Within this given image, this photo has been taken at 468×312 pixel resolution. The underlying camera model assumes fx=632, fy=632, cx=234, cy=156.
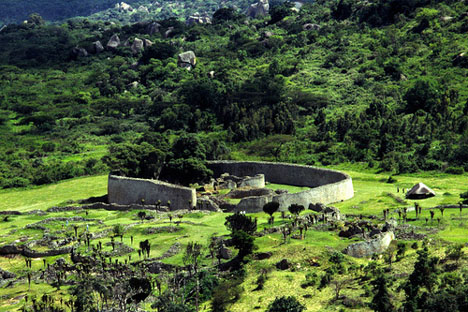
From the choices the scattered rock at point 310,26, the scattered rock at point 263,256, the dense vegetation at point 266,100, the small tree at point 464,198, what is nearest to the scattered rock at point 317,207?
the small tree at point 464,198

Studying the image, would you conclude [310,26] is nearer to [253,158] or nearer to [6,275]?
[253,158]

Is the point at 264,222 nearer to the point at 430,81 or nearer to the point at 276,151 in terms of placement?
the point at 276,151

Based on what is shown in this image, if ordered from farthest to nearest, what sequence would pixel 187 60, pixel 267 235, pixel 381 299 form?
pixel 187 60
pixel 267 235
pixel 381 299

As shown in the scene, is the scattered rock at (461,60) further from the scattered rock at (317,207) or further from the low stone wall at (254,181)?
the scattered rock at (317,207)

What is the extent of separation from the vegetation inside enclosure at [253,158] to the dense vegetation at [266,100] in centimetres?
44

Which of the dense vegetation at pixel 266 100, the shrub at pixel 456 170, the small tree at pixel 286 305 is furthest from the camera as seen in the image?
the dense vegetation at pixel 266 100

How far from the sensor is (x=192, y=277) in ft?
150

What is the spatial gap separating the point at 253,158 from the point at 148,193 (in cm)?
2774

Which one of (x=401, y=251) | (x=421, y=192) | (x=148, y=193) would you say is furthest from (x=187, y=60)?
(x=401, y=251)

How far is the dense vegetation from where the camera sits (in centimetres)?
9375

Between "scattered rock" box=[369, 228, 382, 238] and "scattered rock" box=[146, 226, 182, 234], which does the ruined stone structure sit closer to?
"scattered rock" box=[146, 226, 182, 234]

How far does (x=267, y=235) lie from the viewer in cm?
5316

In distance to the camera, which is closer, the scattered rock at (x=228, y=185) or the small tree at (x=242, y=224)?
the small tree at (x=242, y=224)

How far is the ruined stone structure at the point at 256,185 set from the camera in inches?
2571
